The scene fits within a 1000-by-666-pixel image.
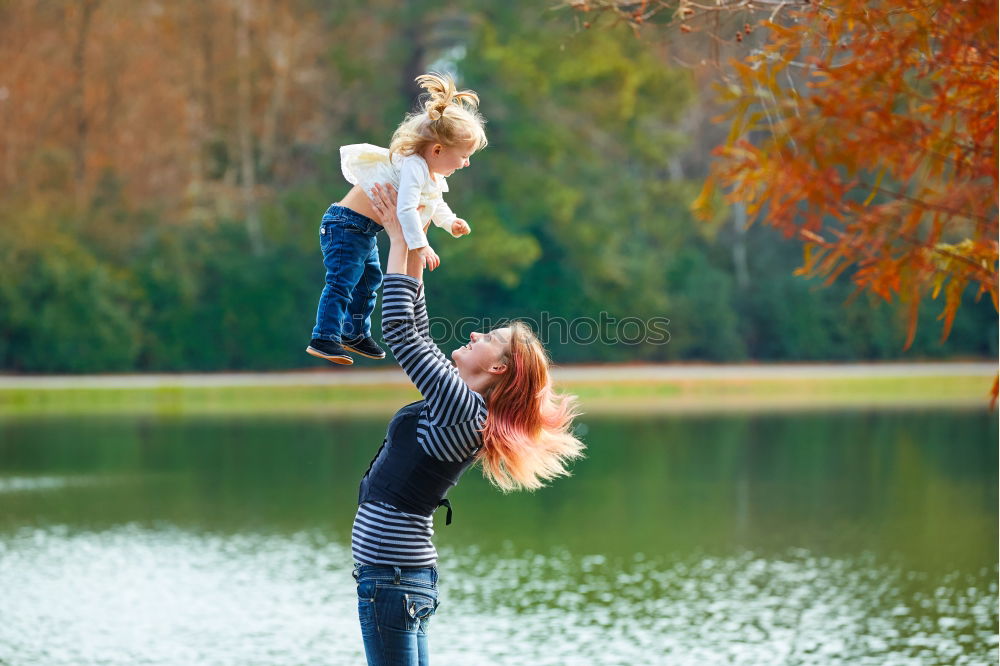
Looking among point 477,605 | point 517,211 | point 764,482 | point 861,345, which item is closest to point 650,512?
point 764,482

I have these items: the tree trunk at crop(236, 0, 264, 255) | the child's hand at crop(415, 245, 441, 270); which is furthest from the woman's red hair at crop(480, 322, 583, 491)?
the tree trunk at crop(236, 0, 264, 255)

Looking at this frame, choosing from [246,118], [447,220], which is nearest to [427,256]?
[447,220]

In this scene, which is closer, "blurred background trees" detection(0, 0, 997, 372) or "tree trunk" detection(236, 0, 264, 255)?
"blurred background trees" detection(0, 0, 997, 372)

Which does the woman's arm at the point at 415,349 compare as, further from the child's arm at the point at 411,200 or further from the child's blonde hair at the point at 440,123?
the child's blonde hair at the point at 440,123

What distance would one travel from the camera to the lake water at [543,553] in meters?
7.22

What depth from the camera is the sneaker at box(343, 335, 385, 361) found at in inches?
127

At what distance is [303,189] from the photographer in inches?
961

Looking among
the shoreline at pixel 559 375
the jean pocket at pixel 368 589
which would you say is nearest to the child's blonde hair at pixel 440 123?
the jean pocket at pixel 368 589

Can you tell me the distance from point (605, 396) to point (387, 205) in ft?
59.9

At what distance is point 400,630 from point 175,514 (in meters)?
8.62

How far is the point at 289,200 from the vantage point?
76.4 ft

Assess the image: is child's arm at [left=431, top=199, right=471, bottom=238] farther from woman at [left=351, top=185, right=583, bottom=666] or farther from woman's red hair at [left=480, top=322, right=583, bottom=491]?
woman's red hair at [left=480, top=322, right=583, bottom=491]

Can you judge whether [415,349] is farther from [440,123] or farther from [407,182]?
[440,123]

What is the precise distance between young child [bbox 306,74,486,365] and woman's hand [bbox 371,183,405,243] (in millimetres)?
26
